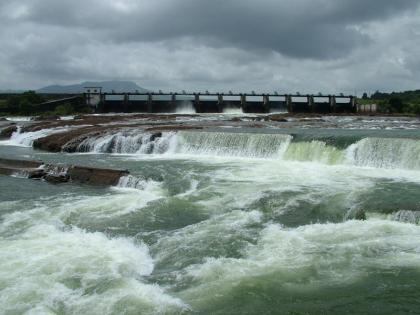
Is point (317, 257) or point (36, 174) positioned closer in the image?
point (317, 257)

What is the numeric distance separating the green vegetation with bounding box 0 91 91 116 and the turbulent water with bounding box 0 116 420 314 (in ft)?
156

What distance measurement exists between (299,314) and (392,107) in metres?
63.2

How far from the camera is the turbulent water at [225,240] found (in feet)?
26.6

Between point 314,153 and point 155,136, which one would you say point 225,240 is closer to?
point 314,153

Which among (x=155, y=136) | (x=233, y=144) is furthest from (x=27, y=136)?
(x=233, y=144)

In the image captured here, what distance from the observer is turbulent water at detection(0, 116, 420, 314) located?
8.12 m

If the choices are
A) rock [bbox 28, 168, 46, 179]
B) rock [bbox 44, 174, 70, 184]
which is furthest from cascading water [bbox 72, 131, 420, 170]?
rock [bbox 44, 174, 70, 184]

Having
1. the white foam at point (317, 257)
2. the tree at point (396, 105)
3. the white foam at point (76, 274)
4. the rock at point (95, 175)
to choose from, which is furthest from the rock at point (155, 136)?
the tree at point (396, 105)

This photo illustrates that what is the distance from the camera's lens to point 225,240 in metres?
11.1

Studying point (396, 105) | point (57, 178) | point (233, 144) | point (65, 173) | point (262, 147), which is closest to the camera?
point (57, 178)

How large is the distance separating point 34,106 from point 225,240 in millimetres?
60924

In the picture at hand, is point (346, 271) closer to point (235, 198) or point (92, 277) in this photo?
point (92, 277)

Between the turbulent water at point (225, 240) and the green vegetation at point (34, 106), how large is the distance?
47619 mm

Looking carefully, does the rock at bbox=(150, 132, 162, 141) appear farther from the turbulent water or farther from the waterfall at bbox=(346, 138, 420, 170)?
the waterfall at bbox=(346, 138, 420, 170)
